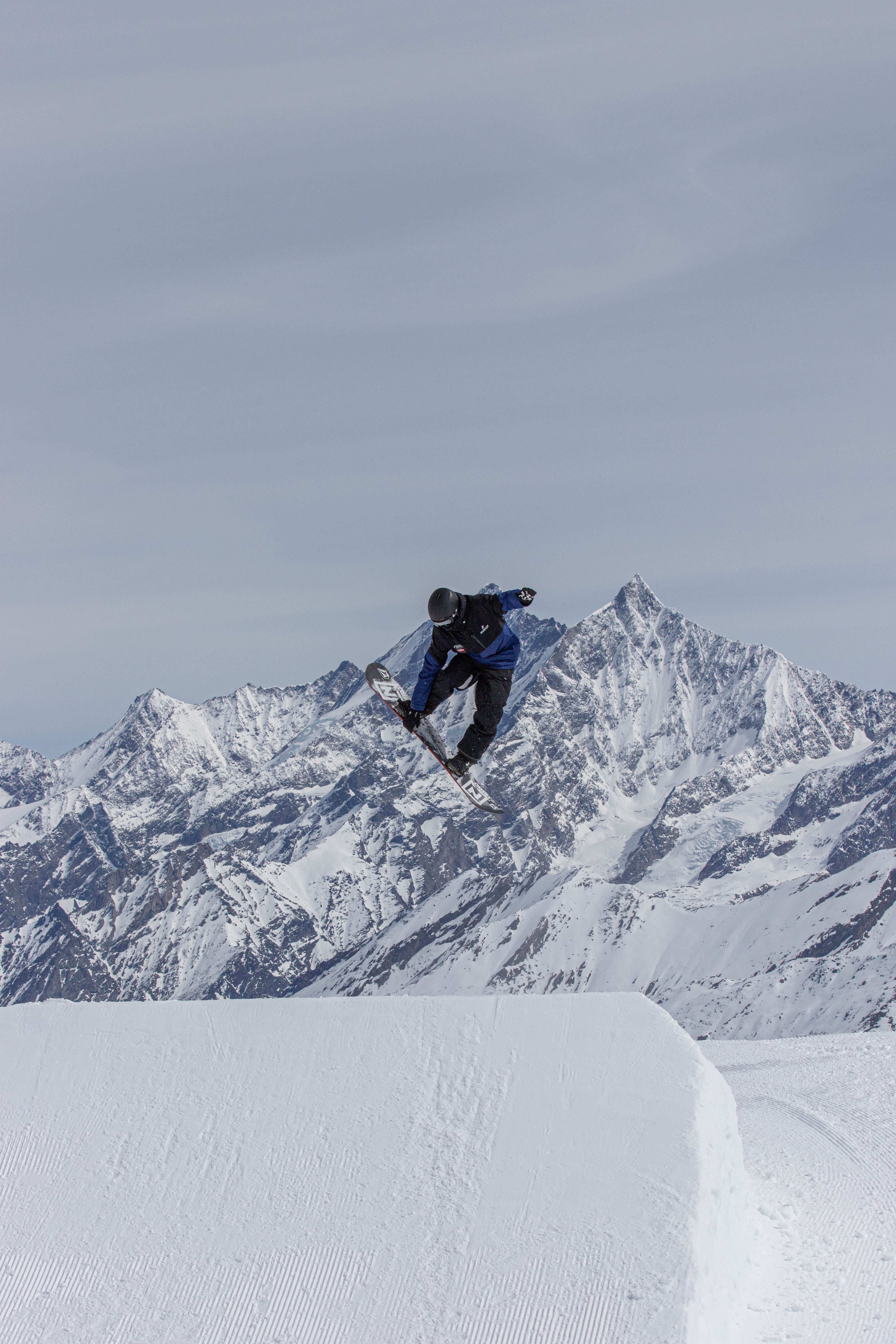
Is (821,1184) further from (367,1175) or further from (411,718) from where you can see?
(411,718)

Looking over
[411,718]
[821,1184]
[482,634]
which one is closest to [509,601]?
[482,634]

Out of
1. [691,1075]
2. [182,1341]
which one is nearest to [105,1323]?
[182,1341]

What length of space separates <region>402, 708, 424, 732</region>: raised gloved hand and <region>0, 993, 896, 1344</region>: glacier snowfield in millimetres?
5800

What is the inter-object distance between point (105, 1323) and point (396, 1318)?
161 inches

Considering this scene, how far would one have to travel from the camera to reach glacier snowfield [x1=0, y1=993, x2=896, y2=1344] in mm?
13852

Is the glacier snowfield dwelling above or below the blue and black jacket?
below

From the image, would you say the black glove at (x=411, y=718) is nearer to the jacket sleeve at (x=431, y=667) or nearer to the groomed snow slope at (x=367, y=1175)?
the jacket sleeve at (x=431, y=667)

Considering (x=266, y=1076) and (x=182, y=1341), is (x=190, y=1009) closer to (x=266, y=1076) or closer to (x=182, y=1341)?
(x=266, y=1076)

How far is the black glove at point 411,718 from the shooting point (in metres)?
15.8

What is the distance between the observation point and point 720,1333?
13812 mm

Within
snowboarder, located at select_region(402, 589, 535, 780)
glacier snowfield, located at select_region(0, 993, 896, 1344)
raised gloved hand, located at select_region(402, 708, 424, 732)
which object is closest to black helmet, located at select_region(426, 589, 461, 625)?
snowboarder, located at select_region(402, 589, 535, 780)

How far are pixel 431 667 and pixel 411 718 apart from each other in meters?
1.43

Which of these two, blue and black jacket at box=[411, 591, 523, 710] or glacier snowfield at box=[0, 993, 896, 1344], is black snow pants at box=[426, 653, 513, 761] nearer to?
blue and black jacket at box=[411, 591, 523, 710]

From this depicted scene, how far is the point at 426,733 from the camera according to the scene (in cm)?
1780
